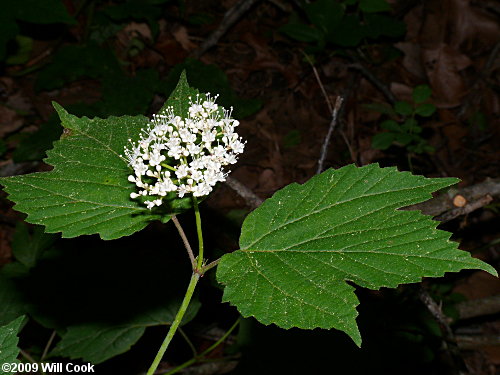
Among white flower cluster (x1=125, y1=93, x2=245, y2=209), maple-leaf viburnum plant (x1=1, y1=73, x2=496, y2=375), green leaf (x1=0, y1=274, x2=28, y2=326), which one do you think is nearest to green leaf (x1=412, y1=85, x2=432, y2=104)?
maple-leaf viburnum plant (x1=1, y1=73, x2=496, y2=375)

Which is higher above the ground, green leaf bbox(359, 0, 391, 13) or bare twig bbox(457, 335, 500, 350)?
green leaf bbox(359, 0, 391, 13)

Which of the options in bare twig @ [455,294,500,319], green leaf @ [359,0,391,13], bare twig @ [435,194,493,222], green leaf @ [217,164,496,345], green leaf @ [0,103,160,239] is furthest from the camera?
green leaf @ [359,0,391,13]

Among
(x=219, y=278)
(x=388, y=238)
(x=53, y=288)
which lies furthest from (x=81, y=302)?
(x=388, y=238)

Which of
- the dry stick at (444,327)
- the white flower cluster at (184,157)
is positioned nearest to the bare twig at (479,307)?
the dry stick at (444,327)

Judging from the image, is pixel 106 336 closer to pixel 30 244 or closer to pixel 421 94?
pixel 30 244

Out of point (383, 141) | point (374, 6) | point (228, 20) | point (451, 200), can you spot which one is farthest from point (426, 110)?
point (228, 20)

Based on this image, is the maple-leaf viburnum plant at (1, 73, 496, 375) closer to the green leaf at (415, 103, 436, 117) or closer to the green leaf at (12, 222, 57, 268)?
the green leaf at (12, 222, 57, 268)
